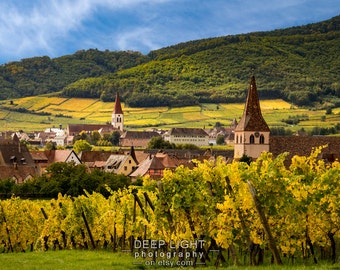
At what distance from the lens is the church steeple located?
306 ft

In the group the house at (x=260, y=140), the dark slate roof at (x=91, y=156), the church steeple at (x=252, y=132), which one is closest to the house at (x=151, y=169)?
the house at (x=260, y=140)

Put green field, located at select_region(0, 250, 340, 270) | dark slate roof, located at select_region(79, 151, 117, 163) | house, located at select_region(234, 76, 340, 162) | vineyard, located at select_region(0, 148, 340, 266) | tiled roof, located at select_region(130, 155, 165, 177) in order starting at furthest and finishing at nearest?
dark slate roof, located at select_region(79, 151, 117, 163), tiled roof, located at select_region(130, 155, 165, 177), house, located at select_region(234, 76, 340, 162), green field, located at select_region(0, 250, 340, 270), vineyard, located at select_region(0, 148, 340, 266)

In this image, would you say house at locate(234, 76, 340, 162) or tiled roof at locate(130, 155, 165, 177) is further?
tiled roof at locate(130, 155, 165, 177)

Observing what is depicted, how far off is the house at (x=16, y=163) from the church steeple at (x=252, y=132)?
30355 mm

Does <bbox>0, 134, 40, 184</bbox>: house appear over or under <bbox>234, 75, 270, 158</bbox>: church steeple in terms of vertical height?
under

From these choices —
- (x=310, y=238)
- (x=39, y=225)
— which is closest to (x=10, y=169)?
(x=39, y=225)

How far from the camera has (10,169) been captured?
7956cm

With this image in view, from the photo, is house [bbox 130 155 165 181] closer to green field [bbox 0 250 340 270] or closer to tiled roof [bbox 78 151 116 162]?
tiled roof [bbox 78 151 116 162]

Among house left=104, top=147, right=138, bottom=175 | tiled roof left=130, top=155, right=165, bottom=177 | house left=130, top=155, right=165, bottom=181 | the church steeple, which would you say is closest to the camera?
house left=130, top=155, right=165, bottom=181

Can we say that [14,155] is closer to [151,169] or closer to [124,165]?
A: [151,169]

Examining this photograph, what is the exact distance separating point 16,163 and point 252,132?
112 ft

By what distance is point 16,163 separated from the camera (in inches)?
3287

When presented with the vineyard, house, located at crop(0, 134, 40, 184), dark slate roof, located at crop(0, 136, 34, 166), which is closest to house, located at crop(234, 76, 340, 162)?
house, located at crop(0, 134, 40, 184)

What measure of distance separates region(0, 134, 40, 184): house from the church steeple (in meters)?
30.4
